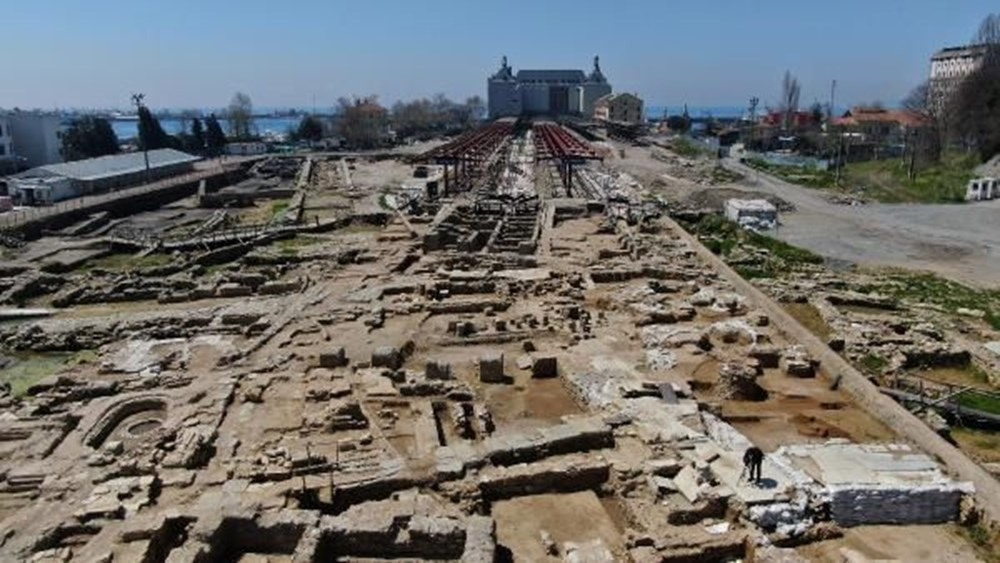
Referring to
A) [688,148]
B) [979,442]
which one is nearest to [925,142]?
[688,148]

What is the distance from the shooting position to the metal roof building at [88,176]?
162 ft

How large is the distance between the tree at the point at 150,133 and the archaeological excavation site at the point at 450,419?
154 ft

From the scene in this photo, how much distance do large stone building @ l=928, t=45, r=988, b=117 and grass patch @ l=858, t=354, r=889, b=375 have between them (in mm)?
56820

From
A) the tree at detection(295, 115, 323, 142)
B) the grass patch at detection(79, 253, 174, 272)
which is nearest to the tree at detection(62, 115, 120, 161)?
the tree at detection(295, 115, 323, 142)

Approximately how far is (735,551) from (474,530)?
4.00m

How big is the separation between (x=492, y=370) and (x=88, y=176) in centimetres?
4765

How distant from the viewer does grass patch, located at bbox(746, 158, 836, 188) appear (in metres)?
59.6

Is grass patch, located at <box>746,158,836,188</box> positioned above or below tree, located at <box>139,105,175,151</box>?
below

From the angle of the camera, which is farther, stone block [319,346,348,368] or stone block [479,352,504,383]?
stone block [319,346,348,368]

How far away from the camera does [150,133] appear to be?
81750mm

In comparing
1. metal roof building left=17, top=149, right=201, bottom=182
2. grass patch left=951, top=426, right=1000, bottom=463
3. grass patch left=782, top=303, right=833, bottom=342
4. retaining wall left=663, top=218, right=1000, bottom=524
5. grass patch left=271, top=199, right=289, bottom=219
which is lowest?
grass patch left=951, top=426, right=1000, bottom=463

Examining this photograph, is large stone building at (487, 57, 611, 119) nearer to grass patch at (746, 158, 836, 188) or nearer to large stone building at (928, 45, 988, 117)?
large stone building at (928, 45, 988, 117)

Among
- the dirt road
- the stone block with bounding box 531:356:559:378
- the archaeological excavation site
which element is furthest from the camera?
the dirt road

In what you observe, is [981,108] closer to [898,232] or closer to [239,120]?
[898,232]
